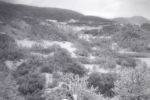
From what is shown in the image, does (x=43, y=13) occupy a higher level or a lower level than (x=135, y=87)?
higher

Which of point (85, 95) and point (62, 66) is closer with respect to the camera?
point (85, 95)

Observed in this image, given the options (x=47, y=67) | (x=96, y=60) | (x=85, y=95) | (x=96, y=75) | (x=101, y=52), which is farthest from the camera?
(x=101, y=52)

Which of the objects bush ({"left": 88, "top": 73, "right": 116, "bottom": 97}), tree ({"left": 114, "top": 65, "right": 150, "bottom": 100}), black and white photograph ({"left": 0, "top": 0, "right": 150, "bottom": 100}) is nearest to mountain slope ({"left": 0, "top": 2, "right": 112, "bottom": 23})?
black and white photograph ({"left": 0, "top": 0, "right": 150, "bottom": 100})

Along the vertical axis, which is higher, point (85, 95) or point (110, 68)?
point (85, 95)

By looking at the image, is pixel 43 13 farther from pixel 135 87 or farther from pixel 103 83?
pixel 135 87

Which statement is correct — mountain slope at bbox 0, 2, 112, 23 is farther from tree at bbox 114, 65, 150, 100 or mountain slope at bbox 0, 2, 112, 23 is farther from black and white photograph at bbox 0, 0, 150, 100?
tree at bbox 114, 65, 150, 100

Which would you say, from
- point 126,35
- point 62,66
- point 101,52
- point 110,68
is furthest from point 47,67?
point 126,35

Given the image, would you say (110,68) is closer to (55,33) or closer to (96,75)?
(96,75)

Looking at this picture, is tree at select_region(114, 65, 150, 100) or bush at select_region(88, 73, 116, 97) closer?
tree at select_region(114, 65, 150, 100)

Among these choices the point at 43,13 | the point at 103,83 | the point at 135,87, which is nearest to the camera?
the point at 135,87

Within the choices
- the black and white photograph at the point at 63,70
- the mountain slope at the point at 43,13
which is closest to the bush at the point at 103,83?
the black and white photograph at the point at 63,70

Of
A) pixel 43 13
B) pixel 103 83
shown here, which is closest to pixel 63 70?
pixel 103 83

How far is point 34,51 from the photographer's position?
52.4 ft

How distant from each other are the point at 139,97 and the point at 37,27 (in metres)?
18.7
